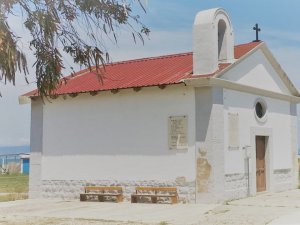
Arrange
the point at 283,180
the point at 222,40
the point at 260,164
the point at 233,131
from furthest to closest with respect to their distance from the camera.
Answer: the point at 283,180
the point at 260,164
the point at 222,40
the point at 233,131

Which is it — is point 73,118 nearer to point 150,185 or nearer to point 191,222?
point 150,185

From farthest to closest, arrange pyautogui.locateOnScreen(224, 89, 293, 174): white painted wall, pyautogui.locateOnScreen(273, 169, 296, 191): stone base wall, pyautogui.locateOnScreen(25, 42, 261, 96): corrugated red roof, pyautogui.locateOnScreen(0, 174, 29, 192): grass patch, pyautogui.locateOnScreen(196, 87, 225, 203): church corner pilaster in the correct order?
pyautogui.locateOnScreen(0, 174, 29, 192): grass patch < pyautogui.locateOnScreen(273, 169, 296, 191): stone base wall < pyautogui.locateOnScreen(25, 42, 261, 96): corrugated red roof < pyautogui.locateOnScreen(224, 89, 293, 174): white painted wall < pyautogui.locateOnScreen(196, 87, 225, 203): church corner pilaster

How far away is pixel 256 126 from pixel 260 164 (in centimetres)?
142

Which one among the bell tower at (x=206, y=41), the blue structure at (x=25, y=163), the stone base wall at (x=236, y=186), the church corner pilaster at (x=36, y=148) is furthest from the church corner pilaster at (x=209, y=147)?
the blue structure at (x=25, y=163)

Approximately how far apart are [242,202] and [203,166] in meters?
1.50

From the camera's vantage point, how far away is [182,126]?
15.4 metres

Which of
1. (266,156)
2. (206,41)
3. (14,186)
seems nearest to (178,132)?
(206,41)

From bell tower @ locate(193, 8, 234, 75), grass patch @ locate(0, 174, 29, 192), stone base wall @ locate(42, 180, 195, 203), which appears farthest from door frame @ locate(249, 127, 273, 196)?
grass patch @ locate(0, 174, 29, 192)

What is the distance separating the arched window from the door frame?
8.55 ft

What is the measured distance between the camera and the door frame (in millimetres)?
16609

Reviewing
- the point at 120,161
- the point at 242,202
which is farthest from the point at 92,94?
the point at 242,202

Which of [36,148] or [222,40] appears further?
[36,148]

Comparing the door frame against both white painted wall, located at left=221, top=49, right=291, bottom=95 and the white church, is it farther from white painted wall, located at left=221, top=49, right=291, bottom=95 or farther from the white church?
white painted wall, located at left=221, top=49, right=291, bottom=95

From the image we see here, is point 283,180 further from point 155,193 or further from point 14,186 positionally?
point 14,186
